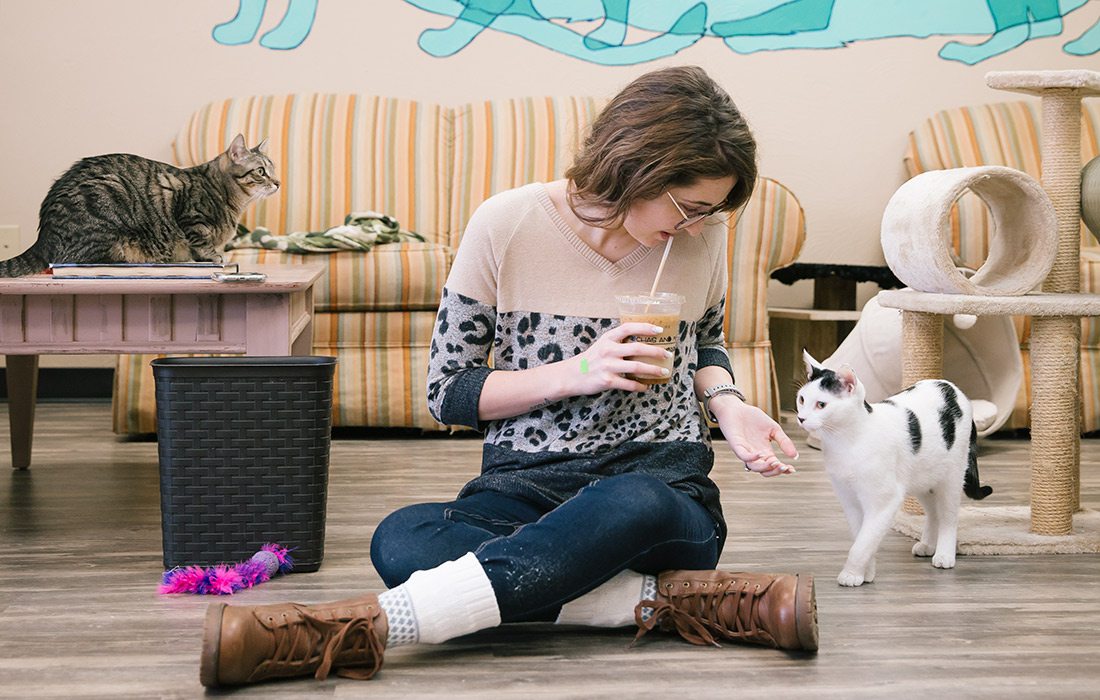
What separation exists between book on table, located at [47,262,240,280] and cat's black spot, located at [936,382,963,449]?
49.8 inches

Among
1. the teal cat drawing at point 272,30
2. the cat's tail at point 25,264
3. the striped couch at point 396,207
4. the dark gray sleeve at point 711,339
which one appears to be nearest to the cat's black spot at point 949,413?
the dark gray sleeve at point 711,339

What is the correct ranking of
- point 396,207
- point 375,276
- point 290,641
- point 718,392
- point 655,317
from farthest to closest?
point 396,207, point 375,276, point 718,392, point 655,317, point 290,641

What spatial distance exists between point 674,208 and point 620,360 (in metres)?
0.24

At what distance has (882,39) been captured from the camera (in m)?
4.28

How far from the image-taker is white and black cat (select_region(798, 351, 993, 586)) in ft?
6.15

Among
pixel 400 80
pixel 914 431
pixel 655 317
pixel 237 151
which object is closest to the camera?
pixel 655 317

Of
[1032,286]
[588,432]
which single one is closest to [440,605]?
[588,432]

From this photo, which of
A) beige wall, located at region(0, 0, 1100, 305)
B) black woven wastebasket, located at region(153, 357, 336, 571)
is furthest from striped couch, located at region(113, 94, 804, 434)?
black woven wastebasket, located at region(153, 357, 336, 571)

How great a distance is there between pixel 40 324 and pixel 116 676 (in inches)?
30.2

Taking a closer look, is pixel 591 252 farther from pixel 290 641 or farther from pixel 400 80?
pixel 400 80

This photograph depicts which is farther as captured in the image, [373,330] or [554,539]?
[373,330]

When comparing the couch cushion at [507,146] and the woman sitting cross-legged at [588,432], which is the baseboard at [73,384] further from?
the woman sitting cross-legged at [588,432]

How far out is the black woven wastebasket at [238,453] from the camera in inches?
73.8

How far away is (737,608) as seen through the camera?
153cm
